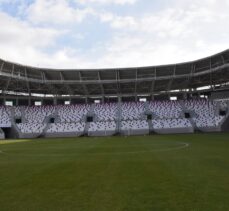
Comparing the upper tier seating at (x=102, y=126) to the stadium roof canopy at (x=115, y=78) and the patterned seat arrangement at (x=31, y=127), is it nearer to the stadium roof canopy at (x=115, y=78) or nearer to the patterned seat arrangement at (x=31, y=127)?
the stadium roof canopy at (x=115, y=78)

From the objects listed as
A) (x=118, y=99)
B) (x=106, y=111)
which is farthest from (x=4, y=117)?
(x=118, y=99)

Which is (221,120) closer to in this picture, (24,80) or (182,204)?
(24,80)

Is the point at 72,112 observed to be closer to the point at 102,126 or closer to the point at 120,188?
the point at 102,126

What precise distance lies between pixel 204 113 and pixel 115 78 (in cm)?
2419

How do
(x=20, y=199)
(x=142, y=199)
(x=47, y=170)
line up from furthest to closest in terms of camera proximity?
1. (x=47, y=170)
2. (x=20, y=199)
3. (x=142, y=199)

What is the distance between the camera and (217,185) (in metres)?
10.7

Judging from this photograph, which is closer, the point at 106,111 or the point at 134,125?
the point at 134,125

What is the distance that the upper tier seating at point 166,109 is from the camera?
7238cm

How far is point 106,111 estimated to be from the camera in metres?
77.1

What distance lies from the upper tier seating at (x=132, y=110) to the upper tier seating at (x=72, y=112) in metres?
9.80

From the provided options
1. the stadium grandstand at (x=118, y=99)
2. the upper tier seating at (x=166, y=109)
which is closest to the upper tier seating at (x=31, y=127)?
the stadium grandstand at (x=118, y=99)

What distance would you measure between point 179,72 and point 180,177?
213ft

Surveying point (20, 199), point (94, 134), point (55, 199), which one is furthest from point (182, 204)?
point (94, 134)

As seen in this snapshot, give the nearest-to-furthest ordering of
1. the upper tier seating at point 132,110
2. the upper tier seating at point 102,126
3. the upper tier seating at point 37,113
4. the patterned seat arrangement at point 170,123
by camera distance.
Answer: the patterned seat arrangement at point 170,123 → the upper tier seating at point 102,126 → the upper tier seating at point 132,110 → the upper tier seating at point 37,113
